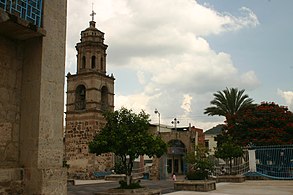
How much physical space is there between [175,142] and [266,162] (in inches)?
659

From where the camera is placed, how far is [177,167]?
43.5 meters

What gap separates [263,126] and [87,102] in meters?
15.0

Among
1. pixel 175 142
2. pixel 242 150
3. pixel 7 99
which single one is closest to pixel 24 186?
pixel 7 99

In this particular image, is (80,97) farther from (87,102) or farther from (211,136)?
(211,136)

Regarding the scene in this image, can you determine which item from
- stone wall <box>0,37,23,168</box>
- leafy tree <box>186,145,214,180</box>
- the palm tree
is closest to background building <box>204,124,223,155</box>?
the palm tree

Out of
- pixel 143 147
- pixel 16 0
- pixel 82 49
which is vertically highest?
pixel 82 49

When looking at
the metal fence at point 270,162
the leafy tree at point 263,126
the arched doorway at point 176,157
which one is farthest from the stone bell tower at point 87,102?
the metal fence at point 270,162

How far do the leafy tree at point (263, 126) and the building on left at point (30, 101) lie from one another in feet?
72.3

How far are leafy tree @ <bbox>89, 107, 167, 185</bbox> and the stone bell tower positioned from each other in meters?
15.6

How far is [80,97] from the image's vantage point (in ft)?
103

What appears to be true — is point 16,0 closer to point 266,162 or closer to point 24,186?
point 24,186

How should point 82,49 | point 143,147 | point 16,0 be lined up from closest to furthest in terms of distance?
point 16,0, point 143,147, point 82,49

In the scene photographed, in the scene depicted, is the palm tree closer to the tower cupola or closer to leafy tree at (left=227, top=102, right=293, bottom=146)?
leafy tree at (left=227, top=102, right=293, bottom=146)

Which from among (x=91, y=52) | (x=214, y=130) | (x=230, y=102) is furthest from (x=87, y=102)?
(x=214, y=130)
